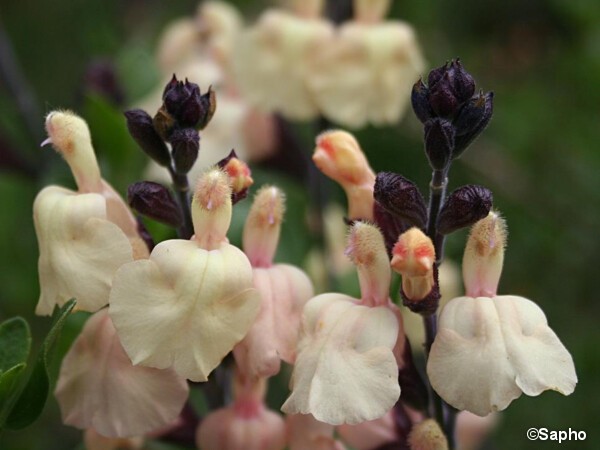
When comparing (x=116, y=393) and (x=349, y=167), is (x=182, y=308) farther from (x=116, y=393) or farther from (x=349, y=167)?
(x=349, y=167)

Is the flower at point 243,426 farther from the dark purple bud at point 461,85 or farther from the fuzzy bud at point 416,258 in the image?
the dark purple bud at point 461,85

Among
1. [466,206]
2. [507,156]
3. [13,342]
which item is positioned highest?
[466,206]

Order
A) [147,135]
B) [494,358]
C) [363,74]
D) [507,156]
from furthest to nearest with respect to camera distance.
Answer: [507,156] < [363,74] < [147,135] < [494,358]

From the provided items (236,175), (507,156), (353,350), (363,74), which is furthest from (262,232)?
(507,156)

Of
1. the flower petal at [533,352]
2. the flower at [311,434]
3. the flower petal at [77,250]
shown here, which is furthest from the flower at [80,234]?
the flower petal at [533,352]

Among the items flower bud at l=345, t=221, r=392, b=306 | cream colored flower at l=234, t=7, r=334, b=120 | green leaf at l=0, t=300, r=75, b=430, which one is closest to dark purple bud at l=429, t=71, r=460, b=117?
flower bud at l=345, t=221, r=392, b=306

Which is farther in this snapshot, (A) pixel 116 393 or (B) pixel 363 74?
(B) pixel 363 74

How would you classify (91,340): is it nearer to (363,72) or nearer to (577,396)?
(363,72)
